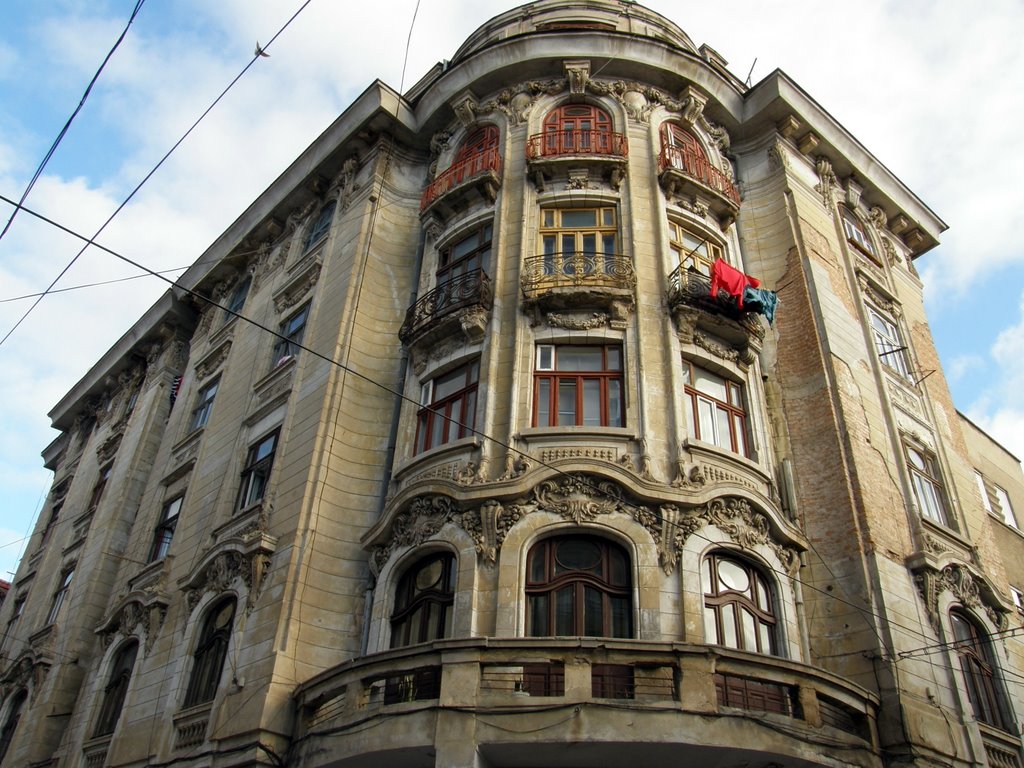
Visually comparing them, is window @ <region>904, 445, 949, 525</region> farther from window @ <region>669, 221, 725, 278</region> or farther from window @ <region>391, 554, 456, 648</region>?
window @ <region>391, 554, 456, 648</region>

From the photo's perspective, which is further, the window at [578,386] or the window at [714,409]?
the window at [714,409]

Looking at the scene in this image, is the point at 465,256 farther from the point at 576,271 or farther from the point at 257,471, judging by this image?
the point at 257,471

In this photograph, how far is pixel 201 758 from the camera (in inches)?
642

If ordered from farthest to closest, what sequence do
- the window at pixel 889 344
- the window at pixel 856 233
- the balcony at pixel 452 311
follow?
1. the window at pixel 856 233
2. the window at pixel 889 344
3. the balcony at pixel 452 311

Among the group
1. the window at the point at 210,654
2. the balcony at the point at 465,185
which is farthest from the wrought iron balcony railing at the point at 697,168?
the window at the point at 210,654

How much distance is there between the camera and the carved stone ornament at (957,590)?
17.1 m

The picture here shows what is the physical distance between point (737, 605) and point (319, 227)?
1765 centimetres

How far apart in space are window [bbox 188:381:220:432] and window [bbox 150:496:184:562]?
2.66m

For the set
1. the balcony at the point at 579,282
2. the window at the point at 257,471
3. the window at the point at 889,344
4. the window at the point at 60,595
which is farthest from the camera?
the window at the point at 60,595

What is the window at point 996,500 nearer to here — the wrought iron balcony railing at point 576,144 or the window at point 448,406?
the wrought iron balcony railing at point 576,144

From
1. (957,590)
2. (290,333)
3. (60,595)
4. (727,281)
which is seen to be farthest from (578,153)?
(60,595)

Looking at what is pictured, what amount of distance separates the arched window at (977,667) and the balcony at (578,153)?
39.7 feet

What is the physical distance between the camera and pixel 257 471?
2153 centimetres

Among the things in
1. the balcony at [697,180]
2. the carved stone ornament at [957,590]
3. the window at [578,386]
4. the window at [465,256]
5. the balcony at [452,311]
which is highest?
the balcony at [697,180]
